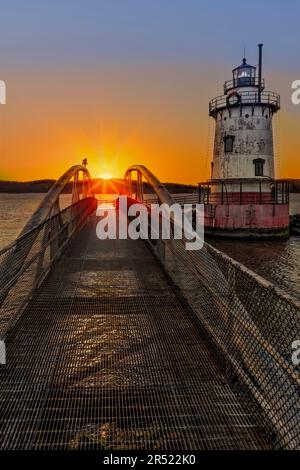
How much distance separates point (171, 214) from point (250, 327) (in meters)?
6.00

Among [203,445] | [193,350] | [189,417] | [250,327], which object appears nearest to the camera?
[203,445]

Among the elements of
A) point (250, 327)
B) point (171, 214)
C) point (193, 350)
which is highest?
point (171, 214)

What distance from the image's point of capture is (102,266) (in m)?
11.3

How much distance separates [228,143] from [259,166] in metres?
3.59

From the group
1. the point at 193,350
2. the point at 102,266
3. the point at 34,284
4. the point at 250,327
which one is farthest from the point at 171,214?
the point at 250,327

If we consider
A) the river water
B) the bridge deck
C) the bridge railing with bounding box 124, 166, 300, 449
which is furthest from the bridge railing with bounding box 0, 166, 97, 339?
the river water

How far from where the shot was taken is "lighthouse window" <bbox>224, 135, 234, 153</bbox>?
37156 millimetres

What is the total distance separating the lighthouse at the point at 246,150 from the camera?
3606 centimetres

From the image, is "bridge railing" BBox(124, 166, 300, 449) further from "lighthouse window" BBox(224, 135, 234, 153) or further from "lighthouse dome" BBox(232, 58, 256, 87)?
"lighthouse dome" BBox(232, 58, 256, 87)

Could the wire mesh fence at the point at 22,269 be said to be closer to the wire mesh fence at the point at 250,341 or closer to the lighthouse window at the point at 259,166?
the wire mesh fence at the point at 250,341

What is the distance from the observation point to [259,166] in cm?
3656

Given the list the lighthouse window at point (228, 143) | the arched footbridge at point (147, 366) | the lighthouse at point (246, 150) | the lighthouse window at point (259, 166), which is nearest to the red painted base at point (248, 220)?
the lighthouse at point (246, 150)

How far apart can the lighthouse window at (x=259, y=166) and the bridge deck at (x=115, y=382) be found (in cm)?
3078
